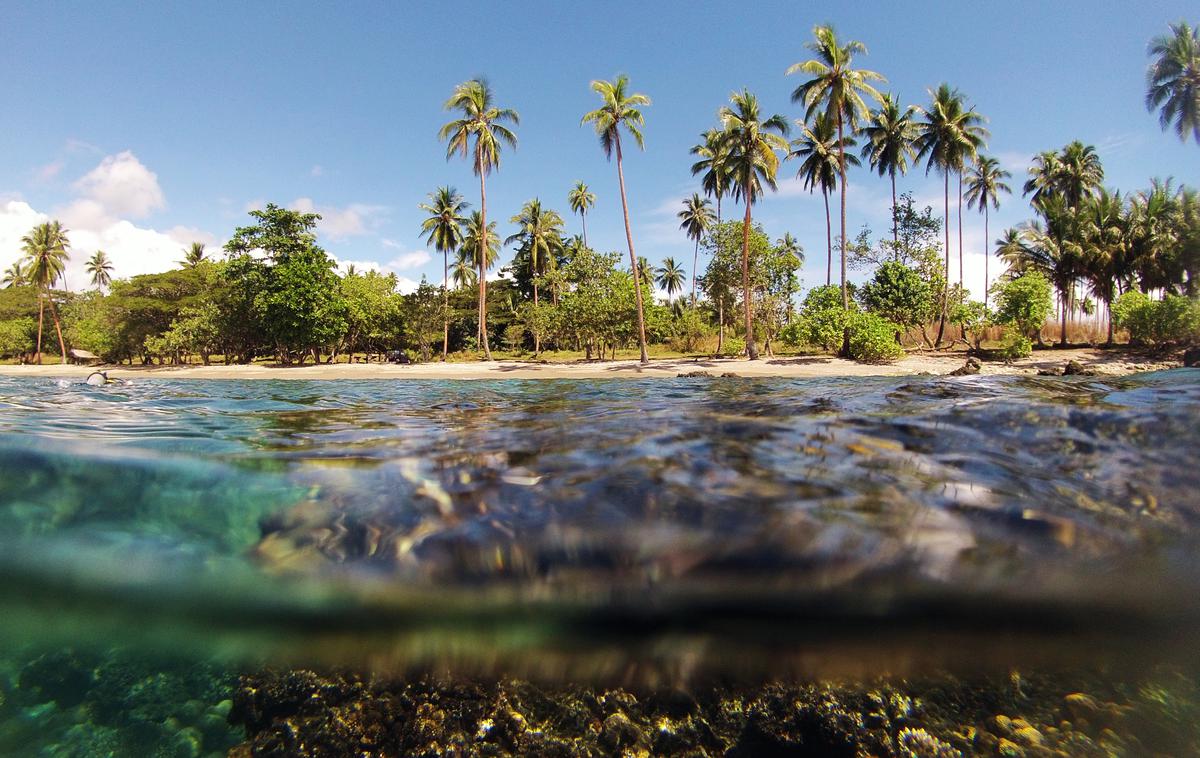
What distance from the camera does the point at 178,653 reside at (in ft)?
8.16

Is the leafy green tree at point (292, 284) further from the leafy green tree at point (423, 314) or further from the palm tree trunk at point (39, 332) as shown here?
the palm tree trunk at point (39, 332)

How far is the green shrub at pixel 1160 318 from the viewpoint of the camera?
23.3 m

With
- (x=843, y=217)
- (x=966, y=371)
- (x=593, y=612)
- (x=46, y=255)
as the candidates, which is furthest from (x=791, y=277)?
(x=46, y=255)

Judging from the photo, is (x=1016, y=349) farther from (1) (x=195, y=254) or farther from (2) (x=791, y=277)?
(1) (x=195, y=254)

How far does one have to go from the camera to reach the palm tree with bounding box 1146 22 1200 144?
29.8 metres

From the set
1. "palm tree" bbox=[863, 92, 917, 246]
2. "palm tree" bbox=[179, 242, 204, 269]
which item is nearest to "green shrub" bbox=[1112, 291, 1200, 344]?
"palm tree" bbox=[863, 92, 917, 246]

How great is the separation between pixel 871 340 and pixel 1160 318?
501 inches

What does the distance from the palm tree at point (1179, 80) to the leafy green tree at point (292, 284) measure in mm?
49956

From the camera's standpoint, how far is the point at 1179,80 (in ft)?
99.4

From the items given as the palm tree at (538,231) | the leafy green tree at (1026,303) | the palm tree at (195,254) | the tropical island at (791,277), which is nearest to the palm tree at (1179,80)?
the tropical island at (791,277)

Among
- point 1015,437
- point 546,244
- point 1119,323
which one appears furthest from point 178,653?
point 546,244

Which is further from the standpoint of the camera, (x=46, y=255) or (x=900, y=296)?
(x=46, y=255)

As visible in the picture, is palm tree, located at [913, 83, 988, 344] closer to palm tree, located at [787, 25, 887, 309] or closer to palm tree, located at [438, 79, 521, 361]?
palm tree, located at [787, 25, 887, 309]

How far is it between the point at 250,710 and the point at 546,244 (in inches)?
2002
